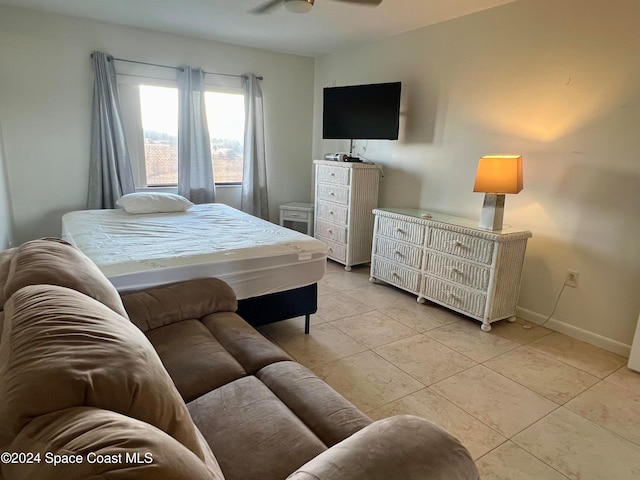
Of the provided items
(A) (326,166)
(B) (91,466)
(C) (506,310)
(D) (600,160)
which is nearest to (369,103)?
(A) (326,166)

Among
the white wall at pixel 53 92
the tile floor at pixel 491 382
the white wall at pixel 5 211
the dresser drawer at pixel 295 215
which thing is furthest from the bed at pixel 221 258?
the dresser drawer at pixel 295 215

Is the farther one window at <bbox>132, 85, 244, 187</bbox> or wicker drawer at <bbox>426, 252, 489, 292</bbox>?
window at <bbox>132, 85, 244, 187</bbox>

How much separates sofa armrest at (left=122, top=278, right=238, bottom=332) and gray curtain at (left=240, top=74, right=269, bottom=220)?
2802 mm

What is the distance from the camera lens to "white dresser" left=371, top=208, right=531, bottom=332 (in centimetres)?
287

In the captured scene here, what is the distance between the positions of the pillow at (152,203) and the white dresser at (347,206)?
1532 millimetres

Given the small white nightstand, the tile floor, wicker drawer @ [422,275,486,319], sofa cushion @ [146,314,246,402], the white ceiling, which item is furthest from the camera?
the small white nightstand

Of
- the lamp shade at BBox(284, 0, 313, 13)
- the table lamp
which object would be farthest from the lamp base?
the lamp shade at BBox(284, 0, 313, 13)

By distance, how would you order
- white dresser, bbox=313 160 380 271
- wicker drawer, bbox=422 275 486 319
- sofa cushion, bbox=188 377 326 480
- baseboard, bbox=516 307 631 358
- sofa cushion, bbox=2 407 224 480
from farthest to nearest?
1. white dresser, bbox=313 160 380 271
2. wicker drawer, bbox=422 275 486 319
3. baseboard, bbox=516 307 631 358
4. sofa cushion, bbox=188 377 326 480
5. sofa cushion, bbox=2 407 224 480

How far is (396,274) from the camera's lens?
3629 millimetres

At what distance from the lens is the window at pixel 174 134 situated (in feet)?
13.7

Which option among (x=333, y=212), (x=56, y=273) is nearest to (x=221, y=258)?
(x=56, y=273)

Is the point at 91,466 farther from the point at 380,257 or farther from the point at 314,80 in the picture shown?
the point at 314,80

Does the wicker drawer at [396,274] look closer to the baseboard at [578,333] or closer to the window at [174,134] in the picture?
the baseboard at [578,333]

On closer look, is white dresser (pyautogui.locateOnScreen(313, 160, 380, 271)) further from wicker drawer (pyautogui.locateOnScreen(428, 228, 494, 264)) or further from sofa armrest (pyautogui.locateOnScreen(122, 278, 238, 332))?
sofa armrest (pyautogui.locateOnScreen(122, 278, 238, 332))
